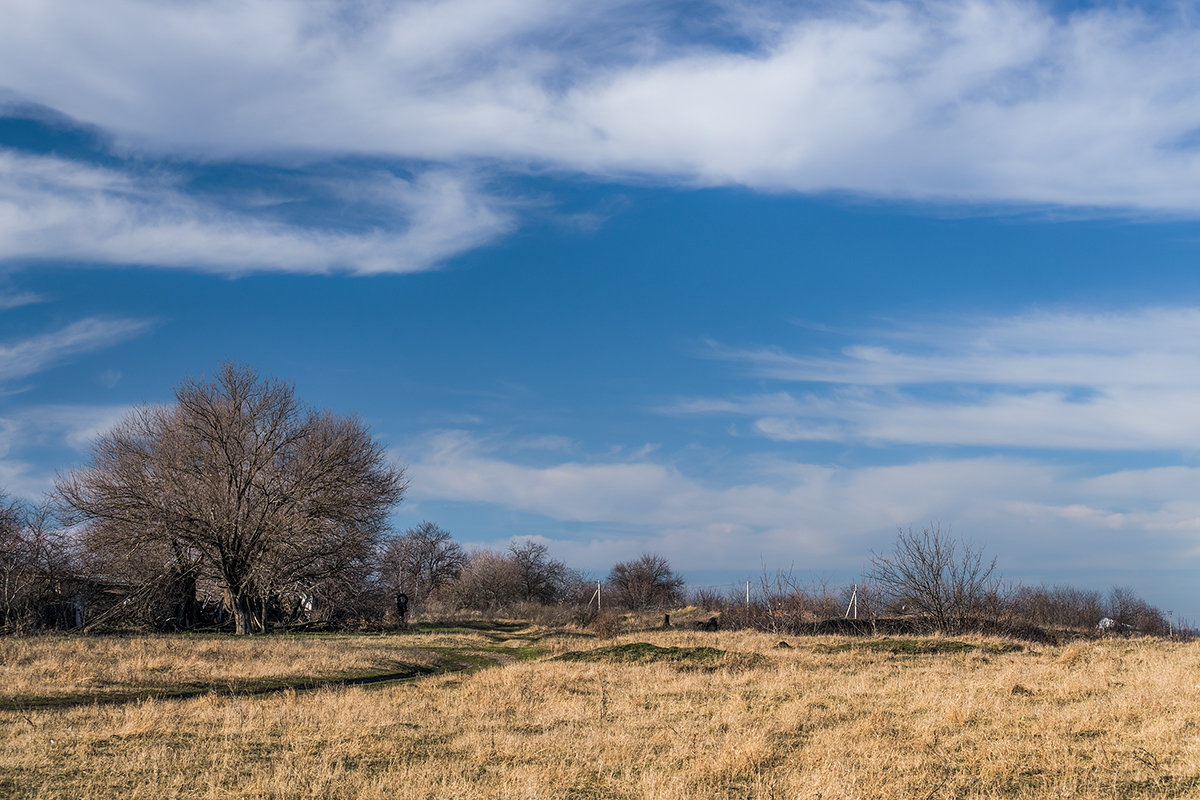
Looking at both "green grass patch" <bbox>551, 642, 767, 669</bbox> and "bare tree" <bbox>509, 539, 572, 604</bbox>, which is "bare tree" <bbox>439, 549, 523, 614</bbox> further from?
"green grass patch" <bbox>551, 642, 767, 669</bbox>

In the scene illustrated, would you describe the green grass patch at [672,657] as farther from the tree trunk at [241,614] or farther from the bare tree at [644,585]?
the bare tree at [644,585]

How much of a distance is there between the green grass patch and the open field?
28.0 inches

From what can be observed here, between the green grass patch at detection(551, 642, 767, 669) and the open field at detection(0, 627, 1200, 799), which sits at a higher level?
the open field at detection(0, 627, 1200, 799)

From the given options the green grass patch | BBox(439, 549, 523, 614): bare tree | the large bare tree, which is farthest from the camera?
BBox(439, 549, 523, 614): bare tree

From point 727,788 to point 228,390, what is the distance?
1272 inches

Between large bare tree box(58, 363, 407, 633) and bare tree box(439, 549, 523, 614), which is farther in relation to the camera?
bare tree box(439, 549, 523, 614)

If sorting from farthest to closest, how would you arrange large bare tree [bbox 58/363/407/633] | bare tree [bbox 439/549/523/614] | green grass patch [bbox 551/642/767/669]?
bare tree [bbox 439/549/523/614] → large bare tree [bbox 58/363/407/633] → green grass patch [bbox 551/642/767/669]

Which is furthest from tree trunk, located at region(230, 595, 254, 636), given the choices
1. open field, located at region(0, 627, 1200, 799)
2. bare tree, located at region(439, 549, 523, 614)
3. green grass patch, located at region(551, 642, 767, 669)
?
bare tree, located at region(439, 549, 523, 614)

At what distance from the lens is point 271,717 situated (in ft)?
38.5

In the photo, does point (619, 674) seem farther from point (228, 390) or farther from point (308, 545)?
point (228, 390)

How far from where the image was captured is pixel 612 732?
11.0 meters

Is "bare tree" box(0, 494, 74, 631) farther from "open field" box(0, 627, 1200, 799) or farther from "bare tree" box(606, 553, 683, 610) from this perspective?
"bare tree" box(606, 553, 683, 610)

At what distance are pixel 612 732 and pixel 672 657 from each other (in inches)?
414

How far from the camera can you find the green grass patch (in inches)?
789
